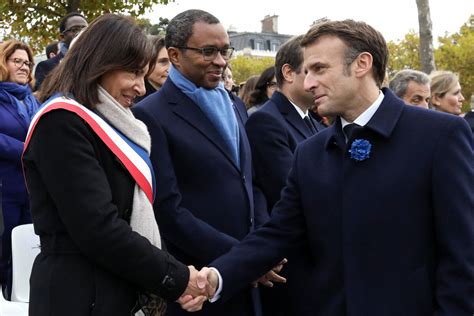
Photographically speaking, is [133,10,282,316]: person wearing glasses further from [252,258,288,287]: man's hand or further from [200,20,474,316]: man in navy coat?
[200,20,474,316]: man in navy coat

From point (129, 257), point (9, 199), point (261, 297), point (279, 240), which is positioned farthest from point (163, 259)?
point (9, 199)

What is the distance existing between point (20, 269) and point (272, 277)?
1715mm

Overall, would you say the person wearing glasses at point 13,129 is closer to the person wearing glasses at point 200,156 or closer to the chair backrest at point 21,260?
the chair backrest at point 21,260

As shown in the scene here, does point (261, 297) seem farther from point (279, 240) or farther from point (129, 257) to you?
point (129, 257)

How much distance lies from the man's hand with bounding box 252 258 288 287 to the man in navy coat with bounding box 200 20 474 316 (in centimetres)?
32

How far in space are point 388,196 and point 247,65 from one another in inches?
2572

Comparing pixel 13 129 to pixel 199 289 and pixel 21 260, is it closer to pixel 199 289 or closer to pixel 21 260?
pixel 21 260

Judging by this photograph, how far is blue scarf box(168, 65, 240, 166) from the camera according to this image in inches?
153

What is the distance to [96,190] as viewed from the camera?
2.80 meters

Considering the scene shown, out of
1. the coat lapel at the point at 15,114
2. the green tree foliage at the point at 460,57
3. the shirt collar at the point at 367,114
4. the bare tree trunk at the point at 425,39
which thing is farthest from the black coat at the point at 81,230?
the green tree foliage at the point at 460,57

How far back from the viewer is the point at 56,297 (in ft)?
9.34

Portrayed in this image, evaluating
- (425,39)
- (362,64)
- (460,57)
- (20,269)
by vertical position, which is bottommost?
(460,57)

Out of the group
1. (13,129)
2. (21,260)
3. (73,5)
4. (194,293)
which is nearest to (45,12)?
(73,5)

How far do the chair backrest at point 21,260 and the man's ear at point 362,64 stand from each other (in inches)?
94.6
